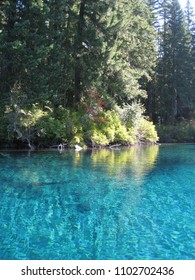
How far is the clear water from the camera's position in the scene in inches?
246

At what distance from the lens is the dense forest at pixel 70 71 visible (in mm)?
22797

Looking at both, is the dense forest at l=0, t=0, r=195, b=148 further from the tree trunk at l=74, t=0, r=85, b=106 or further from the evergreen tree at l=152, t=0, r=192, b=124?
the evergreen tree at l=152, t=0, r=192, b=124

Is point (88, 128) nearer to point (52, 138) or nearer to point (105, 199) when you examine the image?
point (52, 138)

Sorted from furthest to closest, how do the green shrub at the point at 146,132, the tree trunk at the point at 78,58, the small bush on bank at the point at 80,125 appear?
1. the green shrub at the point at 146,132
2. the tree trunk at the point at 78,58
3. the small bush on bank at the point at 80,125

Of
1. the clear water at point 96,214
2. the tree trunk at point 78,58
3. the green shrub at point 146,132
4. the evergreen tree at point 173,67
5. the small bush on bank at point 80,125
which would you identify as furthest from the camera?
the evergreen tree at point 173,67

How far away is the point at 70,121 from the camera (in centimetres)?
2488

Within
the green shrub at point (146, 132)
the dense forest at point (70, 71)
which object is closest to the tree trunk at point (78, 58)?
the dense forest at point (70, 71)

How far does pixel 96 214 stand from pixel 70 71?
65.4 ft

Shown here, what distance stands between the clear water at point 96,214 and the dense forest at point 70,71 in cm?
893

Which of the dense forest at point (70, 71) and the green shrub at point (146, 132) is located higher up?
the dense forest at point (70, 71)

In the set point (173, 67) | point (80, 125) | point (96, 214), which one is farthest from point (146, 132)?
point (96, 214)

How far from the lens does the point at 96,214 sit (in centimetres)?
842

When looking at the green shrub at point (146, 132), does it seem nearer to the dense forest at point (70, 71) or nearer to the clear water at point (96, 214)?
the dense forest at point (70, 71)
